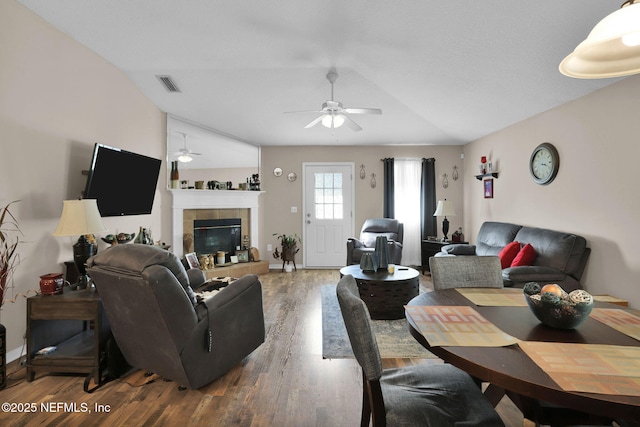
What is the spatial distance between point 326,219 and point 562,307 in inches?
211

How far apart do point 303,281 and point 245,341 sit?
2932 mm

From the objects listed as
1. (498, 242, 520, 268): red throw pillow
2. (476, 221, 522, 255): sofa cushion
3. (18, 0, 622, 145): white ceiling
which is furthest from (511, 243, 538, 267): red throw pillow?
(18, 0, 622, 145): white ceiling

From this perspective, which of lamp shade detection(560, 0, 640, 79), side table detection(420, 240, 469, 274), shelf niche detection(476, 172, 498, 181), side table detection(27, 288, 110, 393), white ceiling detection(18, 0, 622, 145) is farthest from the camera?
side table detection(420, 240, 469, 274)

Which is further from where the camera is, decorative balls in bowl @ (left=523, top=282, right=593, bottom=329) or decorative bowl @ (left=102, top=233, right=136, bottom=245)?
decorative bowl @ (left=102, top=233, right=136, bottom=245)

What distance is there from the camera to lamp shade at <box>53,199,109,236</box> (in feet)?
8.30

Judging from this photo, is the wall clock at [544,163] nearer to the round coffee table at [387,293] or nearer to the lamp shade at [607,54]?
the round coffee table at [387,293]

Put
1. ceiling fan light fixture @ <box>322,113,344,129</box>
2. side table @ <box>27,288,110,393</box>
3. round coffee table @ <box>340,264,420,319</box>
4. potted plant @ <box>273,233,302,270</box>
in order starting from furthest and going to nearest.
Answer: potted plant @ <box>273,233,302,270</box>
ceiling fan light fixture @ <box>322,113,344,129</box>
round coffee table @ <box>340,264,420,319</box>
side table @ <box>27,288,110,393</box>

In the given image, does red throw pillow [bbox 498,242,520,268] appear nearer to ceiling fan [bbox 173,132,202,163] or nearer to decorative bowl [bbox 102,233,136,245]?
decorative bowl [bbox 102,233,136,245]

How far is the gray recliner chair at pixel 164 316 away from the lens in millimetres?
1986

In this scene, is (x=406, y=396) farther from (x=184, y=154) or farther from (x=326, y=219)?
(x=326, y=219)

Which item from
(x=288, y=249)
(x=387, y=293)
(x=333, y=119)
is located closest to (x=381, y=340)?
(x=387, y=293)

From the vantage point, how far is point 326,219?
6.59m

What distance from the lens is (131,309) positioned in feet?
6.82

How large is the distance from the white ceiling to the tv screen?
41.0 inches
